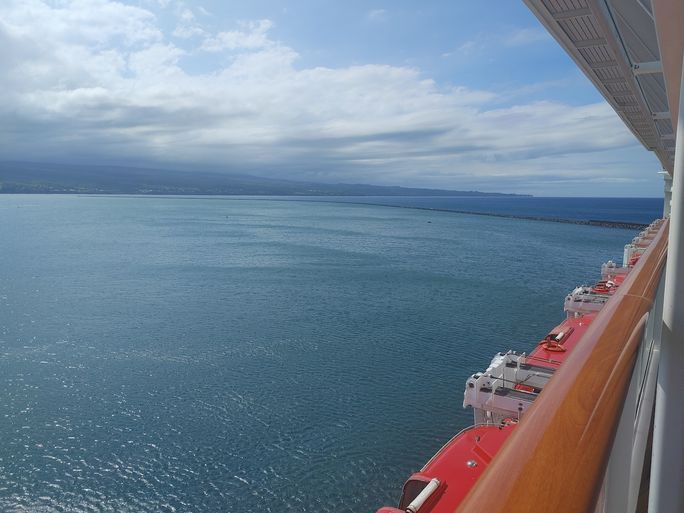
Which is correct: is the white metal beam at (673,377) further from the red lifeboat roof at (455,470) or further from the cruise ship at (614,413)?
the red lifeboat roof at (455,470)

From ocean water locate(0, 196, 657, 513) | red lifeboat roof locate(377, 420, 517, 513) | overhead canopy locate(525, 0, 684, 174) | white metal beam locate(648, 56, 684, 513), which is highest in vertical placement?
overhead canopy locate(525, 0, 684, 174)

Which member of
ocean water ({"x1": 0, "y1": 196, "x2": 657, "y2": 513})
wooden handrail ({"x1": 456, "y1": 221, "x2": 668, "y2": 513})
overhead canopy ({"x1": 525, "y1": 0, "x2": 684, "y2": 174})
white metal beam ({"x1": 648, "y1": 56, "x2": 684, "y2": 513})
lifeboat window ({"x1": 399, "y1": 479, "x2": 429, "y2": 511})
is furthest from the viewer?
ocean water ({"x1": 0, "y1": 196, "x2": 657, "y2": 513})

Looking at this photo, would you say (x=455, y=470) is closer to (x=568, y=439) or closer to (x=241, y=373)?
(x=568, y=439)

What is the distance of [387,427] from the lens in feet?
55.4

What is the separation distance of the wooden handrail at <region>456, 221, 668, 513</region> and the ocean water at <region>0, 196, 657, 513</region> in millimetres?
13727

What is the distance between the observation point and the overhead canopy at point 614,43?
5.55 metres

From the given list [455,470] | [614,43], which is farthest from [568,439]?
[455,470]

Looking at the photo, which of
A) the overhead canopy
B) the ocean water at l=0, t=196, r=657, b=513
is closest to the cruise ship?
the overhead canopy

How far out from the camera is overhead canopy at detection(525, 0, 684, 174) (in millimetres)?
5547

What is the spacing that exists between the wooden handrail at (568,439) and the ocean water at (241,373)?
1373 cm

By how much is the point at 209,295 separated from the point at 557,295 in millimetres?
26680

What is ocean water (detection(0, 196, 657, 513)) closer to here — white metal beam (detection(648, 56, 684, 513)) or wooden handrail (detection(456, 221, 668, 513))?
white metal beam (detection(648, 56, 684, 513))

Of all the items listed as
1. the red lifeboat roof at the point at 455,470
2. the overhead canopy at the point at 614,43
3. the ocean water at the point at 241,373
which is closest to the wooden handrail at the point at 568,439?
the overhead canopy at the point at 614,43

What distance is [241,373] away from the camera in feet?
71.7
